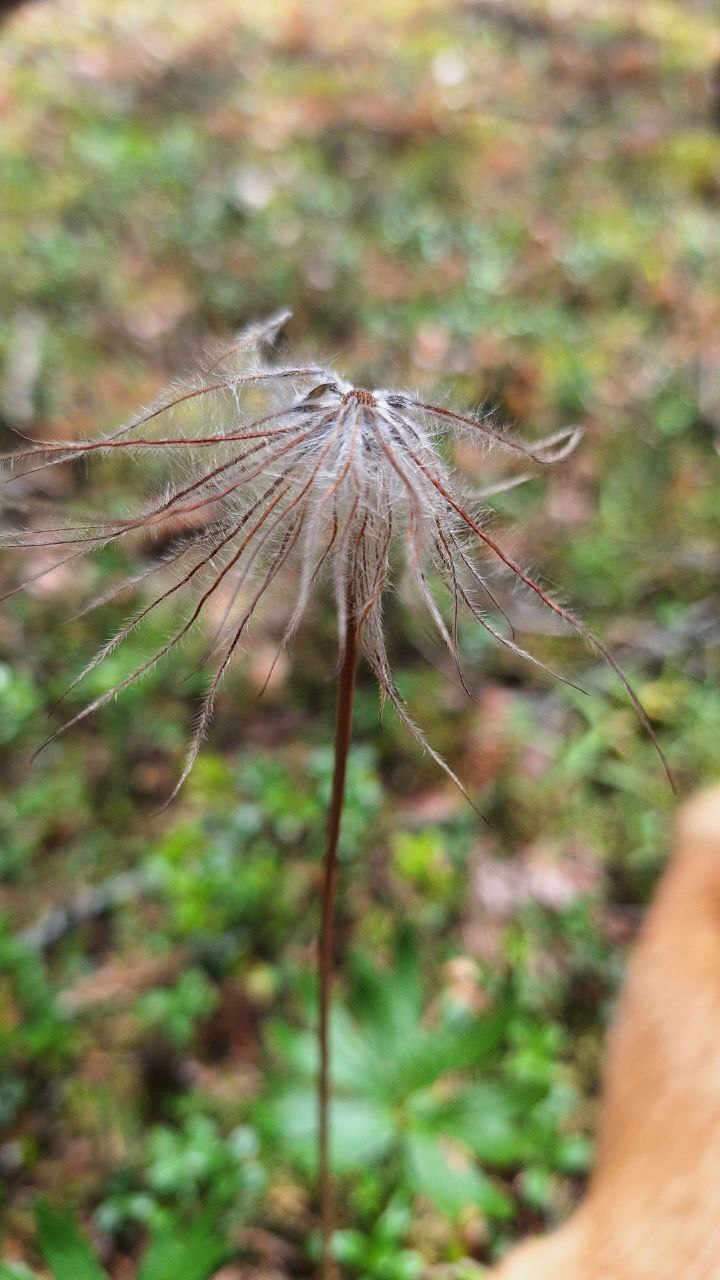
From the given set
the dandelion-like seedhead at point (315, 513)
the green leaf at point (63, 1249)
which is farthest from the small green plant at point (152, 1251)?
the dandelion-like seedhead at point (315, 513)

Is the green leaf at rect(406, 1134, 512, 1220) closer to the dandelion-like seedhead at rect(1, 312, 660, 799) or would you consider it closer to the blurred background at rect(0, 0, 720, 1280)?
the blurred background at rect(0, 0, 720, 1280)

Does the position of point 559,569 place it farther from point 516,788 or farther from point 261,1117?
point 261,1117

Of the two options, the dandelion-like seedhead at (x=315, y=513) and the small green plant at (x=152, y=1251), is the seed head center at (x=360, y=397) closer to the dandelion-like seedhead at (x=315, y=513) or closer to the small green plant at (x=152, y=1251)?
the dandelion-like seedhead at (x=315, y=513)

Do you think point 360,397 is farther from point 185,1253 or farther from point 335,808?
point 185,1253

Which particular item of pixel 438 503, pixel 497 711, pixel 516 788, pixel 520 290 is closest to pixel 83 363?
pixel 520 290

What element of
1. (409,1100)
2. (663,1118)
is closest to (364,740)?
(409,1100)

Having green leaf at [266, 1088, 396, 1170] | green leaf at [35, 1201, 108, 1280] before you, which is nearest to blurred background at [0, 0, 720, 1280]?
green leaf at [266, 1088, 396, 1170]
